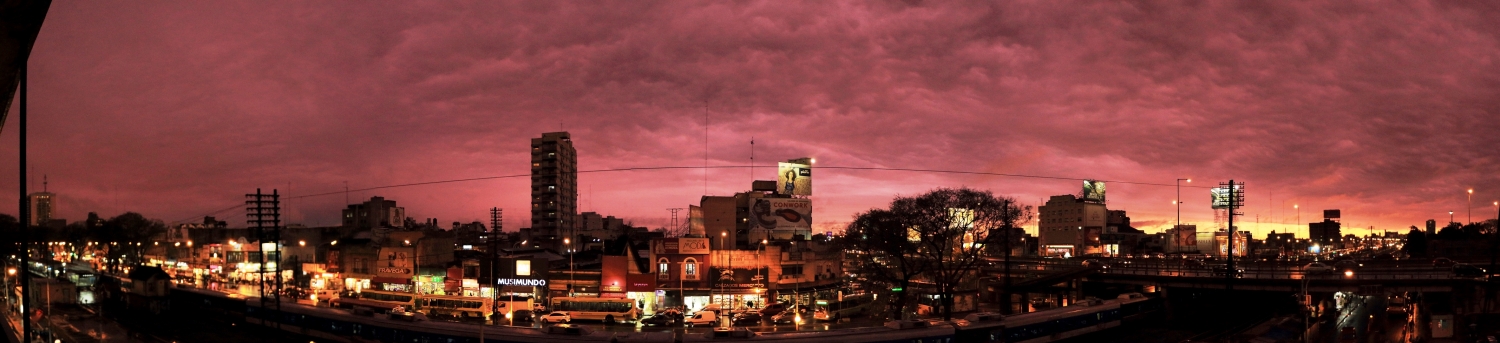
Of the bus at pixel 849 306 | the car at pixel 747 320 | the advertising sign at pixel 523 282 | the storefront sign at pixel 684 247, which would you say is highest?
the storefront sign at pixel 684 247

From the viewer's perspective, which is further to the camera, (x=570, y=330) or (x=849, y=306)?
(x=849, y=306)

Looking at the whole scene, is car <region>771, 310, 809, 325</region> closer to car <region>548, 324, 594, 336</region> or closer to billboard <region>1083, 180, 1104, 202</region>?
car <region>548, 324, 594, 336</region>

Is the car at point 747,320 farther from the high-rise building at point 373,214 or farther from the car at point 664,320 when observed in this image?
the high-rise building at point 373,214

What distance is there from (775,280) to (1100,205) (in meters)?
81.9

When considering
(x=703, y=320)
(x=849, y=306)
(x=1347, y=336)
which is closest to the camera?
(x=1347, y=336)

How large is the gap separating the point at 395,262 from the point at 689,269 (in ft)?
94.2

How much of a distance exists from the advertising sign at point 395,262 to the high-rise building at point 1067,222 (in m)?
85.8

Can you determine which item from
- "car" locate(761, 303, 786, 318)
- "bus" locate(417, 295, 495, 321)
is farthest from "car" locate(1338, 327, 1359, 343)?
"bus" locate(417, 295, 495, 321)

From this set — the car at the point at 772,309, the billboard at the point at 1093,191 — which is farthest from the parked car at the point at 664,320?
the billboard at the point at 1093,191

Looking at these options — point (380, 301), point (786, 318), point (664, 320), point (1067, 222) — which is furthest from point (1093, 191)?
point (380, 301)

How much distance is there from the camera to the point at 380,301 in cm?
5675

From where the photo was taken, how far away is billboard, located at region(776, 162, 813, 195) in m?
81.7

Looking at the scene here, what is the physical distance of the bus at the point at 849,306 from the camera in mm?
54438

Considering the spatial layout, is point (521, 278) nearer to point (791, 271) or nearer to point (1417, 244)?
point (791, 271)
